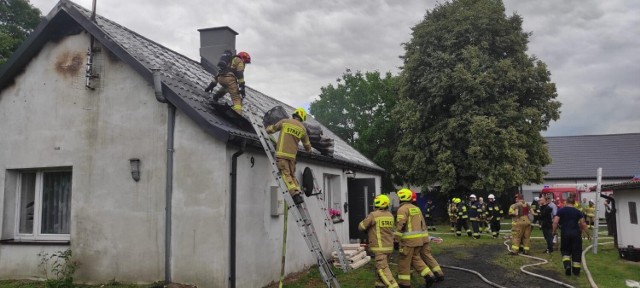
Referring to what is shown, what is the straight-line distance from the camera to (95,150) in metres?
7.73

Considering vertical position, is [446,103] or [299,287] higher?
[446,103]

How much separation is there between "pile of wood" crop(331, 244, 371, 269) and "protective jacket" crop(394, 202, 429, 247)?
7.18 feet

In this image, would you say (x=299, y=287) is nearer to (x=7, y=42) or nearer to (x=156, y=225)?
(x=156, y=225)

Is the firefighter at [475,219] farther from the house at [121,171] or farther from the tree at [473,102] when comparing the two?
the house at [121,171]

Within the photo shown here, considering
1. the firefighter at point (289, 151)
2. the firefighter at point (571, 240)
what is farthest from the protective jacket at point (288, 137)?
the firefighter at point (571, 240)

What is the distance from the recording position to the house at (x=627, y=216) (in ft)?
38.9

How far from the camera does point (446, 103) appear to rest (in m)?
25.6

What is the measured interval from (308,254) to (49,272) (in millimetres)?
4934

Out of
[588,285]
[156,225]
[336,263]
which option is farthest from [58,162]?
[588,285]

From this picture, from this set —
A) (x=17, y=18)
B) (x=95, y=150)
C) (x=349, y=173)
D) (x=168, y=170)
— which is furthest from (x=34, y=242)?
(x=17, y=18)

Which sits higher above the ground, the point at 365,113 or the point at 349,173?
the point at 365,113

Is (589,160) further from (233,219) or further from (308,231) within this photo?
(233,219)

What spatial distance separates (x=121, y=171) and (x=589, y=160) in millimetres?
35933

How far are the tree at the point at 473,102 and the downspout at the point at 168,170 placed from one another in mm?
18354
